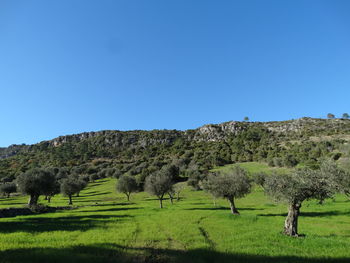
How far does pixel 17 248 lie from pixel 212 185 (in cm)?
3408

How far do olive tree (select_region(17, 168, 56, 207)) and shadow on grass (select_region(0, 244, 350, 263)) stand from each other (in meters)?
46.2

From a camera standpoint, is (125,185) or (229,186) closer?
(229,186)

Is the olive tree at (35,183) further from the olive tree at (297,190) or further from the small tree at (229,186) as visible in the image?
the olive tree at (297,190)

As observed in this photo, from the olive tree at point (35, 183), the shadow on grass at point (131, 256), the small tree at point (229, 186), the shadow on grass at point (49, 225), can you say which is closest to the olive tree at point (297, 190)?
the shadow on grass at point (131, 256)

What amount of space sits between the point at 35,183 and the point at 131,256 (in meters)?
52.4

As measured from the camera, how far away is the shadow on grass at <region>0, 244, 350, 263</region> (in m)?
13.7

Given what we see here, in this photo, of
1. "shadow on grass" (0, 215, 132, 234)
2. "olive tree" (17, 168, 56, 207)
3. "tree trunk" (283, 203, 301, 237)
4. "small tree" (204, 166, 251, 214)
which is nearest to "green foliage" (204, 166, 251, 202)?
"small tree" (204, 166, 251, 214)

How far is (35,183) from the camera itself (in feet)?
176

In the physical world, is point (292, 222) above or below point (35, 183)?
below

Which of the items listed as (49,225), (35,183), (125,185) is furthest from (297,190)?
(125,185)

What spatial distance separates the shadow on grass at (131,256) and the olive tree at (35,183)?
152 ft

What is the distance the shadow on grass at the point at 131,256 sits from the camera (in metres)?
13.7

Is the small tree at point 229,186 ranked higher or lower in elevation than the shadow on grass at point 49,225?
higher

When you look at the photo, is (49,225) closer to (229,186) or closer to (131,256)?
(131,256)
